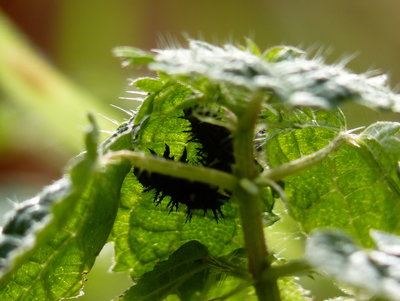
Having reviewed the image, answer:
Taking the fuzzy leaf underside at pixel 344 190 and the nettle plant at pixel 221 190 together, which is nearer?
the nettle plant at pixel 221 190

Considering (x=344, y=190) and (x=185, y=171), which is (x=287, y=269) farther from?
(x=344, y=190)

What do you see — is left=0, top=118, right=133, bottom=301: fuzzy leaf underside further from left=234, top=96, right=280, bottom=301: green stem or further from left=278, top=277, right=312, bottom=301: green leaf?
left=278, top=277, right=312, bottom=301: green leaf

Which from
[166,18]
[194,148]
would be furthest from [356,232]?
[166,18]

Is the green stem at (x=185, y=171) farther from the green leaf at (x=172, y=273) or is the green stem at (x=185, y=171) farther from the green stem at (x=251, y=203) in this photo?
the green leaf at (x=172, y=273)

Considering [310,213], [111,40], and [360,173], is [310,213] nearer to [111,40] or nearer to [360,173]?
[360,173]

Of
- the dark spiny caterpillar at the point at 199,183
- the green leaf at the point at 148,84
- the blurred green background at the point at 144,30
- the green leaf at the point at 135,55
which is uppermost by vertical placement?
the blurred green background at the point at 144,30

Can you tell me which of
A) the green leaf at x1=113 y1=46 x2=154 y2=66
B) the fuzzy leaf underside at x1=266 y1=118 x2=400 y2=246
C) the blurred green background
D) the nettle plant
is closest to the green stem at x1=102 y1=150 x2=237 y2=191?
Result: the nettle plant

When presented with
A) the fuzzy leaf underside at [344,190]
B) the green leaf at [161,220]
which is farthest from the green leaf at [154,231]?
the fuzzy leaf underside at [344,190]
